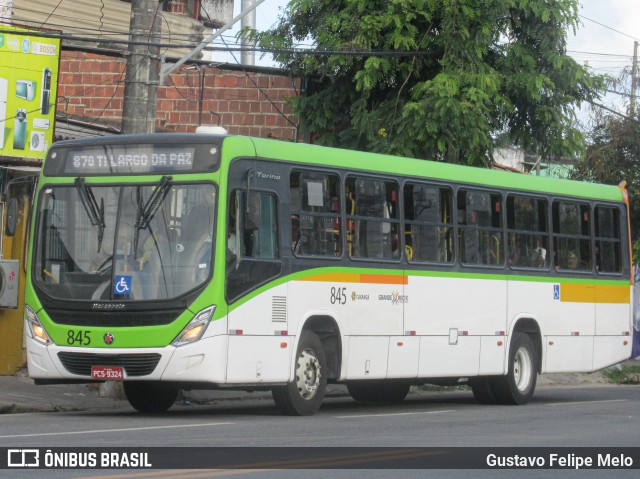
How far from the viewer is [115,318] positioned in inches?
565

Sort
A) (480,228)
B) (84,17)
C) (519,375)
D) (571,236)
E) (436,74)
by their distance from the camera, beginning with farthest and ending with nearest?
1. (84,17)
2. (436,74)
3. (571,236)
4. (519,375)
5. (480,228)

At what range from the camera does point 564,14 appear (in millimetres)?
24594

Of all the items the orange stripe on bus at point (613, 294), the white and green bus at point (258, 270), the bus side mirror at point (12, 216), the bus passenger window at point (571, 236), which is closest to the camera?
the white and green bus at point (258, 270)

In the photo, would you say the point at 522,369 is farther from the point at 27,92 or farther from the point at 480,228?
the point at 27,92

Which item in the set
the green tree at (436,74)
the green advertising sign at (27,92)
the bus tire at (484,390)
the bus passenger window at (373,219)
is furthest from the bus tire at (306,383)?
the green tree at (436,74)

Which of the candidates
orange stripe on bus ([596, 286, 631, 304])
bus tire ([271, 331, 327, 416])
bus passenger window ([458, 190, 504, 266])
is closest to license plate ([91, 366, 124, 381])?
bus tire ([271, 331, 327, 416])

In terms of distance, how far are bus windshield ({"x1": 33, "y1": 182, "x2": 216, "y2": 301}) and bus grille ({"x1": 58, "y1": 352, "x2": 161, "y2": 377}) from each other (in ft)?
1.98

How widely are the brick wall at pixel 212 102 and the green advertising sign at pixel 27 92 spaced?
5615 mm

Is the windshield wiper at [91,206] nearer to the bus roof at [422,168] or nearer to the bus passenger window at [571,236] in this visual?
the bus roof at [422,168]

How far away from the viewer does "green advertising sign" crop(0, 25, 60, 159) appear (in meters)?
19.3

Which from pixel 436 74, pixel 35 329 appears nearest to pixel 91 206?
pixel 35 329

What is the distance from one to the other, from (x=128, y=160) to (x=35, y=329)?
212 centimetres

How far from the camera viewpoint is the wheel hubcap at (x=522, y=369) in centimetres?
1945

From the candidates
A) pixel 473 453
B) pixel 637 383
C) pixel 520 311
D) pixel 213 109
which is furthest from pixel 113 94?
pixel 473 453
